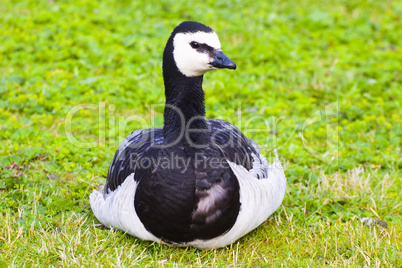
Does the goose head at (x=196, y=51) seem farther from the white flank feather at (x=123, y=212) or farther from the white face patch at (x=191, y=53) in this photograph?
the white flank feather at (x=123, y=212)

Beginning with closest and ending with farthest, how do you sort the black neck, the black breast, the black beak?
the black breast, the black beak, the black neck

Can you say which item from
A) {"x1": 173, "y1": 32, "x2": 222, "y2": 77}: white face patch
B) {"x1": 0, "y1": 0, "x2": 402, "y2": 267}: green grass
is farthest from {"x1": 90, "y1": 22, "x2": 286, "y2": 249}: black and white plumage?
{"x1": 0, "y1": 0, "x2": 402, "y2": 267}: green grass

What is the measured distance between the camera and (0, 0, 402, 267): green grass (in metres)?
3.94

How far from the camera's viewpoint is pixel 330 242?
13.3ft

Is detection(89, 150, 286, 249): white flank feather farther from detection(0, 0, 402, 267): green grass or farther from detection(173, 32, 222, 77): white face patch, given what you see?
detection(173, 32, 222, 77): white face patch

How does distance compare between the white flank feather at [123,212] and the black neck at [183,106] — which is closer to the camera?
the white flank feather at [123,212]

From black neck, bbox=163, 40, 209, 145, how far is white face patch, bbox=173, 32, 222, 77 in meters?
0.06

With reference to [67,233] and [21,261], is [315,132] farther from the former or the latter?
[21,261]

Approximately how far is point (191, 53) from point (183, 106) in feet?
1.45

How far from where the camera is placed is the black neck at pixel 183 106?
392 centimetres

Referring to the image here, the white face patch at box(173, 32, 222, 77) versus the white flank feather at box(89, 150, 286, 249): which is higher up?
the white face patch at box(173, 32, 222, 77)

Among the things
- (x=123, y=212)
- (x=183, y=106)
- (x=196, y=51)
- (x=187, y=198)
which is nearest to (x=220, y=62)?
(x=196, y=51)

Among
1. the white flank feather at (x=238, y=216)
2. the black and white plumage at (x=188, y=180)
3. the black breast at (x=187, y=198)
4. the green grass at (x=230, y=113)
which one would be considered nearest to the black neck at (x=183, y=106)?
the black and white plumage at (x=188, y=180)

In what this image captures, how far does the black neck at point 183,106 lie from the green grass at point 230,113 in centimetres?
94
